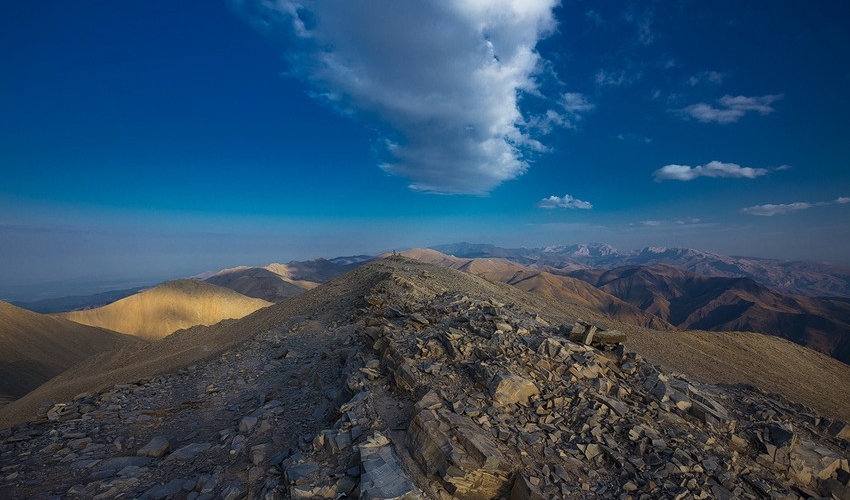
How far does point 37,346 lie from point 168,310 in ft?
87.0

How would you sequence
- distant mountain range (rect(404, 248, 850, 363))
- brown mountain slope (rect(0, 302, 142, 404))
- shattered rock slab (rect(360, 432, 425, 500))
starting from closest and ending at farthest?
shattered rock slab (rect(360, 432, 425, 500)) < brown mountain slope (rect(0, 302, 142, 404)) < distant mountain range (rect(404, 248, 850, 363))

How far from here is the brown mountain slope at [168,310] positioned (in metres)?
74.1

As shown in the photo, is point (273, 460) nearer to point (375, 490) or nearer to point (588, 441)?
point (375, 490)

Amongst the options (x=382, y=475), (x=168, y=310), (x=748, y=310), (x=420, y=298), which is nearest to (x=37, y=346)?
(x=168, y=310)

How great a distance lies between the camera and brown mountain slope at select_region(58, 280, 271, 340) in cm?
7406

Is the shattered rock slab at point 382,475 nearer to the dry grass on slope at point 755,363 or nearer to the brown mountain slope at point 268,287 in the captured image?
the dry grass on slope at point 755,363

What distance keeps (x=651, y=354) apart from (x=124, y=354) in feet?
131

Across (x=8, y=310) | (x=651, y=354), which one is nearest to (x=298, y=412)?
(x=651, y=354)

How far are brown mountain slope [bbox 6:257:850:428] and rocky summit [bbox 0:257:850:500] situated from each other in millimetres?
3876

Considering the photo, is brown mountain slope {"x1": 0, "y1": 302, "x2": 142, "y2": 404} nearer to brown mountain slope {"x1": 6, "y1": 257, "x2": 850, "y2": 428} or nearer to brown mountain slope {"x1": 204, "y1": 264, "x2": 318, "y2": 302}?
brown mountain slope {"x1": 6, "y1": 257, "x2": 850, "y2": 428}

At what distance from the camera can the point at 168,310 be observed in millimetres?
75875

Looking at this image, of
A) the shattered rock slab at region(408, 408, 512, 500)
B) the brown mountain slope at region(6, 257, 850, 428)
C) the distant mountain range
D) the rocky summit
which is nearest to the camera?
the shattered rock slab at region(408, 408, 512, 500)

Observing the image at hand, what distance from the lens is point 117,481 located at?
7.23 metres

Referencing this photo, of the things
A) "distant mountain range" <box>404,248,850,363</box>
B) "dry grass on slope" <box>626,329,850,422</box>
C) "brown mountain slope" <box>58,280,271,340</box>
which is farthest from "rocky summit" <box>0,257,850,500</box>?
"distant mountain range" <box>404,248,850,363</box>
